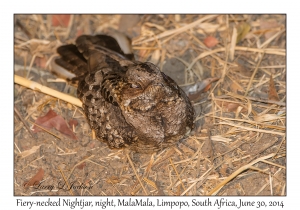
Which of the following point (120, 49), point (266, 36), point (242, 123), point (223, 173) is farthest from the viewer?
point (266, 36)

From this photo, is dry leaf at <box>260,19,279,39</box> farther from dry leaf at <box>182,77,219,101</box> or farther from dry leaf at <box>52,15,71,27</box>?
dry leaf at <box>52,15,71,27</box>

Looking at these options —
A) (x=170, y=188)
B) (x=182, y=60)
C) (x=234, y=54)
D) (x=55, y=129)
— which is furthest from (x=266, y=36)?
(x=55, y=129)

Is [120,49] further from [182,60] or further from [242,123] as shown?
[242,123]

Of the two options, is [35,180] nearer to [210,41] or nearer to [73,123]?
[73,123]

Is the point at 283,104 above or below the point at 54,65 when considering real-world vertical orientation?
below

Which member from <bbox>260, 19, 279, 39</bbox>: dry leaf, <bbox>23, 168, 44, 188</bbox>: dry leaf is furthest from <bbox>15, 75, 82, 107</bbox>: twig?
<bbox>260, 19, 279, 39</bbox>: dry leaf

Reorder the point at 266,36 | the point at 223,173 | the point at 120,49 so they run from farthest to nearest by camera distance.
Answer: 1. the point at 266,36
2. the point at 120,49
3. the point at 223,173

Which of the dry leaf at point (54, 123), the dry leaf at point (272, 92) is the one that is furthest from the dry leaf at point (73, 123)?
the dry leaf at point (272, 92)
